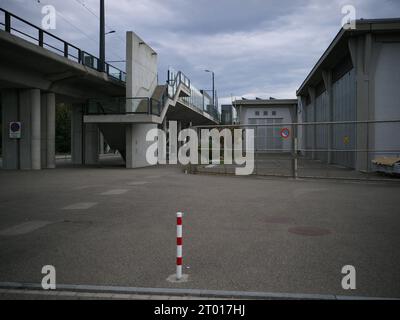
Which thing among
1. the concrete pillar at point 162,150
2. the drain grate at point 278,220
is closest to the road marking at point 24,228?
the drain grate at point 278,220

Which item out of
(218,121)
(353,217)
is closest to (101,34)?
(353,217)

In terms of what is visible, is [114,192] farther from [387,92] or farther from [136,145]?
[387,92]

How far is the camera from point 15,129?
89.2 ft

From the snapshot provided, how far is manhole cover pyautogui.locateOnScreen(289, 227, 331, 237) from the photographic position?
8441mm

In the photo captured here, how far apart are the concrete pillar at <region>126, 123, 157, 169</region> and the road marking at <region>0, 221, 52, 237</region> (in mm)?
20546

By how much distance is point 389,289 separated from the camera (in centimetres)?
534

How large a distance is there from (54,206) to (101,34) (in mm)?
24796

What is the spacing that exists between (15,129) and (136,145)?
8.32 meters

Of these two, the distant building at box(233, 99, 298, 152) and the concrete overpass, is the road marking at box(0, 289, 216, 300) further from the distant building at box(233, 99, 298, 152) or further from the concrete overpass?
the distant building at box(233, 99, 298, 152)

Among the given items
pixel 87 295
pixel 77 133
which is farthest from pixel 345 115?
pixel 87 295

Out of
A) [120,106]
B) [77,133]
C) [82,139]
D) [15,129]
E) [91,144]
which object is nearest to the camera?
[15,129]

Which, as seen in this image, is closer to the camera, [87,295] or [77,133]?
[87,295]

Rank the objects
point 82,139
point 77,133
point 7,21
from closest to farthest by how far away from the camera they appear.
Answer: point 7,21, point 77,133, point 82,139
